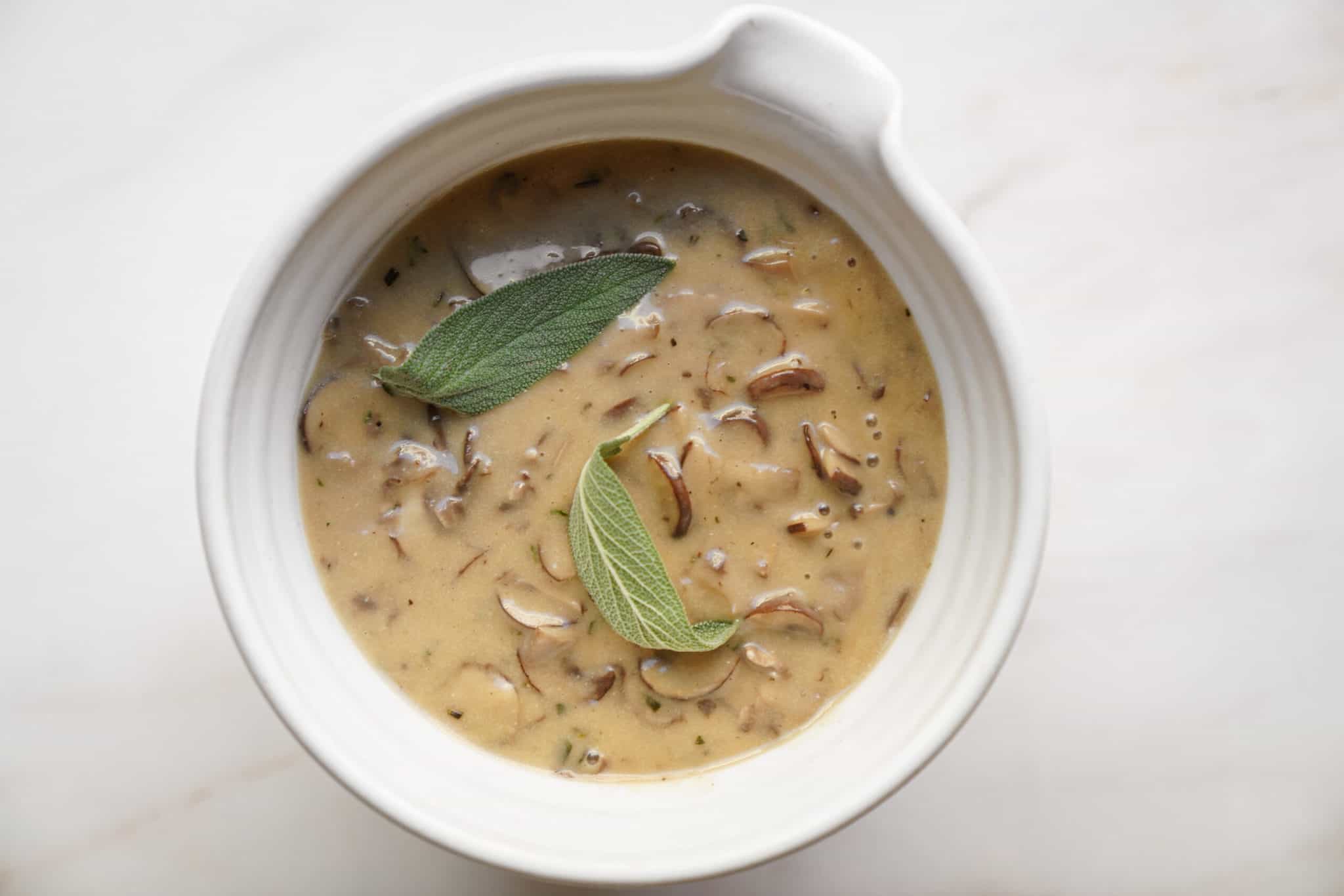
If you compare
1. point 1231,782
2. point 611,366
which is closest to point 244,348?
point 611,366

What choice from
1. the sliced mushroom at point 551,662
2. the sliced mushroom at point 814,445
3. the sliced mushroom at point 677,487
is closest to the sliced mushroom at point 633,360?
the sliced mushroom at point 677,487

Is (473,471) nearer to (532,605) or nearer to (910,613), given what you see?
(532,605)

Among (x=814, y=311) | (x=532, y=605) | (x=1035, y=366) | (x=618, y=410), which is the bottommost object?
(x=532, y=605)

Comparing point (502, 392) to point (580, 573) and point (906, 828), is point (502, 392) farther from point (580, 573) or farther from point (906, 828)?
point (906, 828)

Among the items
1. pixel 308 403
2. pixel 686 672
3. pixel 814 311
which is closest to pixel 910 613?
pixel 686 672

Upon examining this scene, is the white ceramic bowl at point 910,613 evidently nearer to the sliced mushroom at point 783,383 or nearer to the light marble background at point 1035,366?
the sliced mushroom at point 783,383
